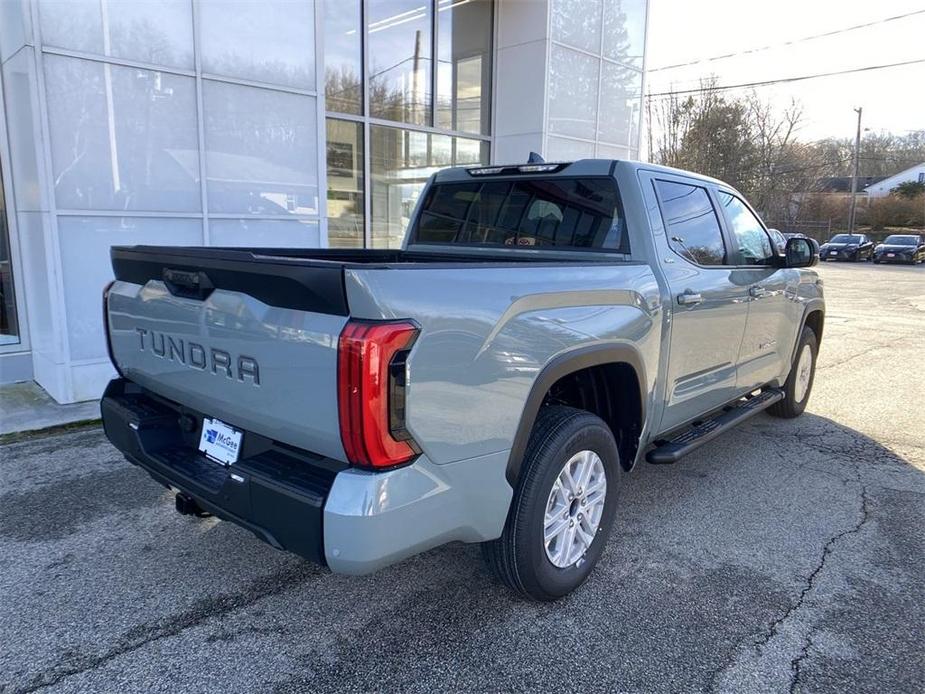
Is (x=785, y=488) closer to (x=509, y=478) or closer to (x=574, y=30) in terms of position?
(x=509, y=478)

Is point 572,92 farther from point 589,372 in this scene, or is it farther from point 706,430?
point 589,372

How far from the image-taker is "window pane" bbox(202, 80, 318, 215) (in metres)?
6.96

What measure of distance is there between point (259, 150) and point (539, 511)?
592cm

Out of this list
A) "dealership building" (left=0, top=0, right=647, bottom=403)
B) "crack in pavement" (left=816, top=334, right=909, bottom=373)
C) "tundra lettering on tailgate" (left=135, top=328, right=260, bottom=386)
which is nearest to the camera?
"tundra lettering on tailgate" (left=135, top=328, right=260, bottom=386)

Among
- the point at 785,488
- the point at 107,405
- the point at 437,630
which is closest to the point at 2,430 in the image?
the point at 107,405

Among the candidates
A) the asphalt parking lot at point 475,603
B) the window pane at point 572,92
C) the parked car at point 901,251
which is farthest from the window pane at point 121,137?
the parked car at point 901,251

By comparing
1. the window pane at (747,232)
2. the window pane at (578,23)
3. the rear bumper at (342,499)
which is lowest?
the rear bumper at (342,499)

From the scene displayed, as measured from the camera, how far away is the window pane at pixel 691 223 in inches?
150

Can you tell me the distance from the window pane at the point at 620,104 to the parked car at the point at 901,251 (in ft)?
94.5

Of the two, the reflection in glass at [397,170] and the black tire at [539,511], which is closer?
the black tire at [539,511]

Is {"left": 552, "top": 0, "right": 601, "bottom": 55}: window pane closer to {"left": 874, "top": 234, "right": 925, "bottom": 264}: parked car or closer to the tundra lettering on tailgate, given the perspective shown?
the tundra lettering on tailgate

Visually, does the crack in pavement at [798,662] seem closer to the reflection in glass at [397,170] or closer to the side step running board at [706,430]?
the side step running board at [706,430]

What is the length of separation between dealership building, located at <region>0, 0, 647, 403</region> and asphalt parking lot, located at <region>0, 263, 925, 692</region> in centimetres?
256

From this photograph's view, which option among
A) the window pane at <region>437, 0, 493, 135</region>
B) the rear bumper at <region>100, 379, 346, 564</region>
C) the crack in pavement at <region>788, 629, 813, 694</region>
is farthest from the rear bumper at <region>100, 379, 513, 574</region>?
the window pane at <region>437, 0, 493, 135</region>
